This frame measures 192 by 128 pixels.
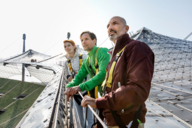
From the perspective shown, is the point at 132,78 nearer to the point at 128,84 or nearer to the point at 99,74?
the point at 128,84

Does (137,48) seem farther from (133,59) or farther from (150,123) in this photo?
(150,123)

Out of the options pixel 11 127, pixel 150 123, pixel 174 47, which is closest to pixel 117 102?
pixel 150 123

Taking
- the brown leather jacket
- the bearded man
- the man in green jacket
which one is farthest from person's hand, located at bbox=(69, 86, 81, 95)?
the brown leather jacket

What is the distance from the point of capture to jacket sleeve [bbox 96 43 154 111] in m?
0.80

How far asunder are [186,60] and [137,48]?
8487 millimetres

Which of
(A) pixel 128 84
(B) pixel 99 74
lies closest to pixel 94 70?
(B) pixel 99 74

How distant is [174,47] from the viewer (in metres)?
9.45

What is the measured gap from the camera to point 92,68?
1807 mm

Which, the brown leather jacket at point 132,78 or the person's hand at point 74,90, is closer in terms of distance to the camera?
the brown leather jacket at point 132,78

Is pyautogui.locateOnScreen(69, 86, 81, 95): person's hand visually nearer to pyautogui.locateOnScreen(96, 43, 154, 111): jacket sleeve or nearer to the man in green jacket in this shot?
the man in green jacket

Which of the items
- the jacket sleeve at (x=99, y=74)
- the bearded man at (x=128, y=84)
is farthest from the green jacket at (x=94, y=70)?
the bearded man at (x=128, y=84)

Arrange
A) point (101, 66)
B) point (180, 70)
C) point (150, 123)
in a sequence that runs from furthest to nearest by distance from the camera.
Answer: point (180, 70) → point (150, 123) → point (101, 66)

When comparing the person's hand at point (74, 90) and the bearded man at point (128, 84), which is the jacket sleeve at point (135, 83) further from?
the person's hand at point (74, 90)

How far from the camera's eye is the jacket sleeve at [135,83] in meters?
0.80
